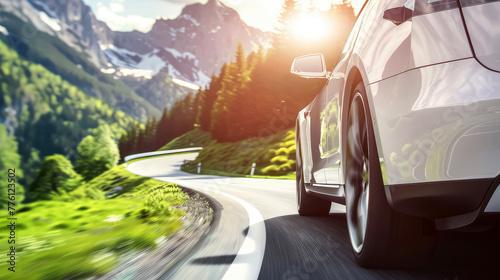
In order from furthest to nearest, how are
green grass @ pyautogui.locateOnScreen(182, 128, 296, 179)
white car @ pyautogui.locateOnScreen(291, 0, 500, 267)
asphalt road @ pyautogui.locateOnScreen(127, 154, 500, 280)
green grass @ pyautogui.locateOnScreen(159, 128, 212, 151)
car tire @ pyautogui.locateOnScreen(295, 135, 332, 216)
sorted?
green grass @ pyautogui.locateOnScreen(159, 128, 212, 151)
green grass @ pyautogui.locateOnScreen(182, 128, 296, 179)
car tire @ pyautogui.locateOnScreen(295, 135, 332, 216)
asphalt road @ pyautogui.locateOnScreen(127, 154, 500, 280)
white car @ pyautogui.locateOnScreen(291, 0, 500, 267)

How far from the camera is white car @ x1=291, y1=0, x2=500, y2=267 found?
5.46 ft

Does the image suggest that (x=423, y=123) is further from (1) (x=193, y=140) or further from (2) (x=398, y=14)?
(1) (x=193, y=140)

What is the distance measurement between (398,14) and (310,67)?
1.90m

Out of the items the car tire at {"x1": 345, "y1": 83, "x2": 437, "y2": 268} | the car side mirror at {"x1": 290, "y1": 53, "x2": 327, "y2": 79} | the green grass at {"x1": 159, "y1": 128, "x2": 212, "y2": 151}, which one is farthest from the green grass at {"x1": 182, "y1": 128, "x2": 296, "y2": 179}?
the green grass at {"x1": 159, "y1": 128, "x2": 212, "y2": 151}

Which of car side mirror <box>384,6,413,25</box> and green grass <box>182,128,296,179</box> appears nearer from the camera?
car side mirror <box>384,6,413,25</box>

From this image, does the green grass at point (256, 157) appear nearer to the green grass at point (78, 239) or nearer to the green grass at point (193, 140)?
the green grass at point (78, 239)

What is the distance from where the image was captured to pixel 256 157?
95.9 feet

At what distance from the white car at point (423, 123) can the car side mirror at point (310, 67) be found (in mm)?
1113

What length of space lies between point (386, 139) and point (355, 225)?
87cm

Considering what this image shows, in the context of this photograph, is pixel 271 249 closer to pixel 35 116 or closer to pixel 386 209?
pixel 386 209

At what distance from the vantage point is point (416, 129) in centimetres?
187

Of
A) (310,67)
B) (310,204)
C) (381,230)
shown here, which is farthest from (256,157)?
(381,230)

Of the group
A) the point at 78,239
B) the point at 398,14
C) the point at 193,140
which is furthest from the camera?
the point at 193,140

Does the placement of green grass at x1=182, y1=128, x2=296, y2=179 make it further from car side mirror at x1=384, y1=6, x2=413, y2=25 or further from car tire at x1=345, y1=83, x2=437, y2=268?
car side mirror at x1=384, y1=6, x2=413, y2=25
